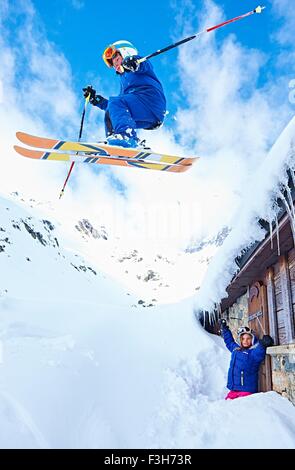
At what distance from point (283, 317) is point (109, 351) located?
265 centimetres

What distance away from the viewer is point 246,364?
4.62 metres

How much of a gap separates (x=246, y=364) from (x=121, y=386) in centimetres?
183

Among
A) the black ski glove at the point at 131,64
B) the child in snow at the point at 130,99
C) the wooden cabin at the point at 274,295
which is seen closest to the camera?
the wooden cabin at the point at 274,295

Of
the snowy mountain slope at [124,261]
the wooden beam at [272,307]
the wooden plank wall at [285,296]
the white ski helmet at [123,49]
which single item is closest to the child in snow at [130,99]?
the white ski helmet at [123,49]

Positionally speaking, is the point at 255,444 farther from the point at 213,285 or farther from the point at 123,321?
the point at 123,321

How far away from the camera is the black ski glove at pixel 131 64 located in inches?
173

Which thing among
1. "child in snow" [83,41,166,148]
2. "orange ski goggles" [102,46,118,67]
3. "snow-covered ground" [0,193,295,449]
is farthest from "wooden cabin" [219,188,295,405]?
"orange ski goggles" [102,46,118,67]

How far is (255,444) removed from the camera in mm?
2701

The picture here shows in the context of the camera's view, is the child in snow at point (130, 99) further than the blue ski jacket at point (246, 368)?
Yes

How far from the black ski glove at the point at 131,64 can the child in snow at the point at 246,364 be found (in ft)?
13.5

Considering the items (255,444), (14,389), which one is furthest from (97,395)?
(255,444)

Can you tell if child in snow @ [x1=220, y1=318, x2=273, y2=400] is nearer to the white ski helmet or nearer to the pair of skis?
the pair of skis

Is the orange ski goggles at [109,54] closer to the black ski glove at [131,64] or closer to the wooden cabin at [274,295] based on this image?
the black ski glove at [131,64]

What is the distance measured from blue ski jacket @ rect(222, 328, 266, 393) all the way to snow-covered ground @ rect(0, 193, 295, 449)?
483 mm
